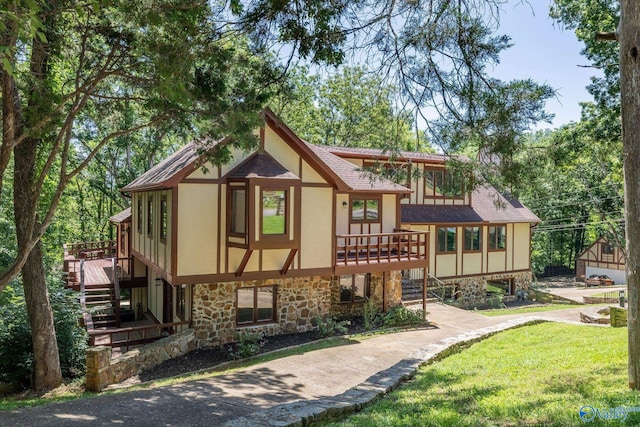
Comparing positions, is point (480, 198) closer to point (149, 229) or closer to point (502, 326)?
point (502, 326)

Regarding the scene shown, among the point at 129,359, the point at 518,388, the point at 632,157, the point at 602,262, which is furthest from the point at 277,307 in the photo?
the point at 602,262

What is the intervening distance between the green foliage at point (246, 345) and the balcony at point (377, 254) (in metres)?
3.29

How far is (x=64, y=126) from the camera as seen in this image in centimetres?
993

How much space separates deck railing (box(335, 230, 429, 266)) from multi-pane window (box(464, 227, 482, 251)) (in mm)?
6855

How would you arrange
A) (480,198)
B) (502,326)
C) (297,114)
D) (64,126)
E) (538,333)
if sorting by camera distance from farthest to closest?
(297,114), (480,198), (502,326), (538,333), (64,126)

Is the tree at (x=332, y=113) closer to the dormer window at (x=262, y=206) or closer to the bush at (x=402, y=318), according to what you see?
the bush at (x=402, y=318)

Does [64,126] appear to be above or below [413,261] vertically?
above

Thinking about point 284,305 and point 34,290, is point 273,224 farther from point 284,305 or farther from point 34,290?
point 34,290

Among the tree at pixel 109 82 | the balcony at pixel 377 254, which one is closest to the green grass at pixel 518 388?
the balcony at pixel 377 254

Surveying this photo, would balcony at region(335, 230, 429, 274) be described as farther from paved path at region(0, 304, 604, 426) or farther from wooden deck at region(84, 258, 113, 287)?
wooden deck at region(84, 258, 113, 287)

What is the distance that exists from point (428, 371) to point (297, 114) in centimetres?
2458

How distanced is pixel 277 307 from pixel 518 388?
29.9 ft

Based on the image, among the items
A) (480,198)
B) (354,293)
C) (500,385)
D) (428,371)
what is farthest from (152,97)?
(480,198)

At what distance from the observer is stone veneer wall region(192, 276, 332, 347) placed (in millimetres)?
13531
